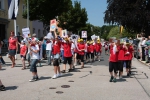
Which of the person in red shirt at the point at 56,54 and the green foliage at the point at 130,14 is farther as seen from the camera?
the green foliage at the point at 130,14

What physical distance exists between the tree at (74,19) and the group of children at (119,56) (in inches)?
1298

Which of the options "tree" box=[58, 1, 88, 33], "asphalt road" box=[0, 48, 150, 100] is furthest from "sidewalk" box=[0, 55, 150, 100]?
"tree" box=[58, 1, 88, 33]

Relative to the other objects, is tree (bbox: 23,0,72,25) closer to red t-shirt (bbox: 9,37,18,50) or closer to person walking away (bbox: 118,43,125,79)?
red t-shirt (bbox: 9,37,18,50)

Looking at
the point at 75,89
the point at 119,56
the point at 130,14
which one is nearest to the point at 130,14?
the point at 130,14

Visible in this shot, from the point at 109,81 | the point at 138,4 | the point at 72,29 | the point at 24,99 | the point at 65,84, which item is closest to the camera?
the point at 24,99

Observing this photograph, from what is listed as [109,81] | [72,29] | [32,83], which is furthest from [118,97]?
[72,29]

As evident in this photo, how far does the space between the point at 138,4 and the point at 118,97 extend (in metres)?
25.5

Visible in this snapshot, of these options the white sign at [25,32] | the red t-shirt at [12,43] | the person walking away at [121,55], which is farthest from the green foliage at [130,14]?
the person walking away at [121,55]

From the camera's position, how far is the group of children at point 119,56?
361 inches

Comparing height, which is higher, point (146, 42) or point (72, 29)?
point (72, 29)

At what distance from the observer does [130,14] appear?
3088 cm

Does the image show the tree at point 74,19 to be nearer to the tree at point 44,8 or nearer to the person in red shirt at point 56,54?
the tree at point 44,8

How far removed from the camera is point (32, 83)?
879cm

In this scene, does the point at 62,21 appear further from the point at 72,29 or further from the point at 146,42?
the point at 146,42
